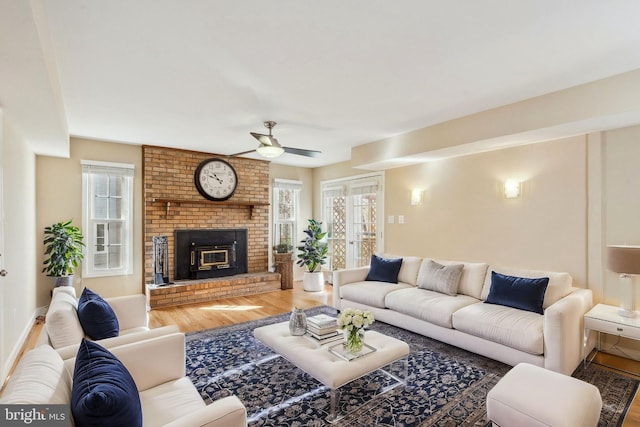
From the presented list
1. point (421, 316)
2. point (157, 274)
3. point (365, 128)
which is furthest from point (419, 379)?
point (157, 274)

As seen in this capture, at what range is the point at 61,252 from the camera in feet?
14.4

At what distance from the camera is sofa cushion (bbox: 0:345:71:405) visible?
119 cm

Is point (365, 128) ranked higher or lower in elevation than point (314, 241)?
higher

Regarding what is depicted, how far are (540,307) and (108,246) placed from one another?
229 inches

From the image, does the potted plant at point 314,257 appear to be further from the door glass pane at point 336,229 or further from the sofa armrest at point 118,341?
the sofa armrest at point 118,341

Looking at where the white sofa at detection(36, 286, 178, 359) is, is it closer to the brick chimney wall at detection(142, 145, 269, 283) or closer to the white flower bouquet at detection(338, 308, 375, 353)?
the white flower bouquet at detection(338, 308, 375, 353)

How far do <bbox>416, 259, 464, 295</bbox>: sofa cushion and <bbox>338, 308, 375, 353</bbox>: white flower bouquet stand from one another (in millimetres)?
1807

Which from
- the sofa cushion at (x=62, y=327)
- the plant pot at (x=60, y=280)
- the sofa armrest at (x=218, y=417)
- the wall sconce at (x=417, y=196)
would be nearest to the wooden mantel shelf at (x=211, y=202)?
the plant pot at (x=60, y=280)

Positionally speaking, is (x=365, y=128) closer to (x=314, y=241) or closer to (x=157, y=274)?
(x=314, y=241)

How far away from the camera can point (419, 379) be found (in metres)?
2.76

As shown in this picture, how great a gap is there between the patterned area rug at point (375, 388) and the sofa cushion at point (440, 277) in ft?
2.39

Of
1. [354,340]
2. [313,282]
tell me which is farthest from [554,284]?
[313,282]

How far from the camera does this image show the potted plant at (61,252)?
4363mm

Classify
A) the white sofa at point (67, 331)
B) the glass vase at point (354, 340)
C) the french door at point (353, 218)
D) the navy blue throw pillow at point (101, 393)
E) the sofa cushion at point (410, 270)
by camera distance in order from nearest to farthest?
1. the navy blue throw pillow at point (101, 393)
2. the white sofa at point (67, 331)
3. the glass vase at point (354, 340)
4. the sofa cushion at point (410, 270)
5. the french door at point (353, 218)
